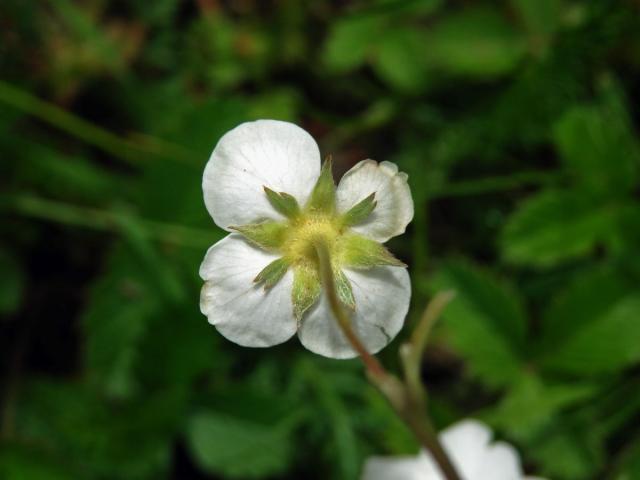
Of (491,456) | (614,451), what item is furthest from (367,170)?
(614,451)

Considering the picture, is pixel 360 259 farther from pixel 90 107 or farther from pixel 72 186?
pixel 90 107

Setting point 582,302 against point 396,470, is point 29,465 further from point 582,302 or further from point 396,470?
point 582,302

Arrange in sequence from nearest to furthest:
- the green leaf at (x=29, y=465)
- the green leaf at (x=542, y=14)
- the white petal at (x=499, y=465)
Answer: the white petal at (x=499, y=465) → the green leaf at (x=29, y=465) → the green leaf at (x=542, y=14)

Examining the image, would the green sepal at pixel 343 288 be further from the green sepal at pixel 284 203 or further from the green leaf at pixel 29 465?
the green leaf at pixel 29 465

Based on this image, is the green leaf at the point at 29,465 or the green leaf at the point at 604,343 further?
the green leaf at the point at 29,465

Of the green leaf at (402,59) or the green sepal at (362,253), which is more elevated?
the green leaf at (402,59)

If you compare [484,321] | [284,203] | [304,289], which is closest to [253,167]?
[284,203]

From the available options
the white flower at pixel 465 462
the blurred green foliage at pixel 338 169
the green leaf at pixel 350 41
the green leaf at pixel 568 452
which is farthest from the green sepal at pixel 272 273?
the green leaf at pixel 350 41
